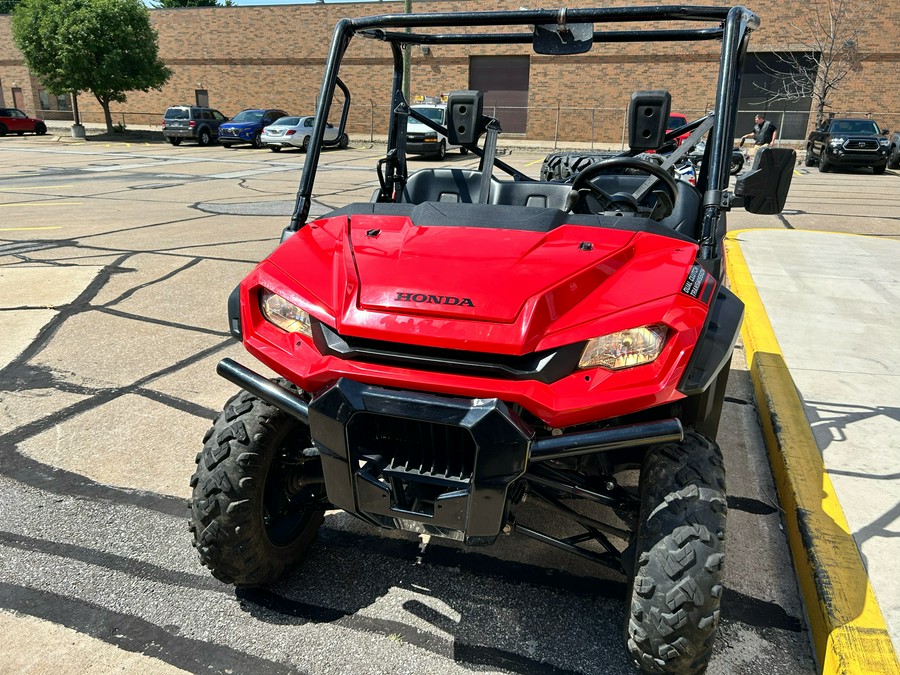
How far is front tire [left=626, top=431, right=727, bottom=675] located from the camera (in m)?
2.00

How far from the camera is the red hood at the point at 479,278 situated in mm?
2027

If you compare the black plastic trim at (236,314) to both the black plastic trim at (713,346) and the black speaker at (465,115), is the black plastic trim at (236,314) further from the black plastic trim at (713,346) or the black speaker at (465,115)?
the black plastic trim at (713,346)

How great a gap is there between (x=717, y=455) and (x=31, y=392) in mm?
3970

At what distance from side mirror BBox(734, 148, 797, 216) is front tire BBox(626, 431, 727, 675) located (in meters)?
1.11

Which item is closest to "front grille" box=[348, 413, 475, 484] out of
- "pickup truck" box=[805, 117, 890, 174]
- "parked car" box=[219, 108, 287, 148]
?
"pickup truck" box=[805, 117, 890, 174]

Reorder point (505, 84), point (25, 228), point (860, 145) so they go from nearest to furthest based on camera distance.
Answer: point (25, 228) < point (860, 145) < point (505, 84)

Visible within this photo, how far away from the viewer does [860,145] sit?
67.1 feet

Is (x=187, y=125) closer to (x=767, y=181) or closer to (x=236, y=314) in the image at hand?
(x=236, y=314)

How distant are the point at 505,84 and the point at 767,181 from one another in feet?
108

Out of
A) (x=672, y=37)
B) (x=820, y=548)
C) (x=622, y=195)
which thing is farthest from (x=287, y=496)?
(x=672, y=37)

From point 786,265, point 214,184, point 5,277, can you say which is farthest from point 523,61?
point 5,277

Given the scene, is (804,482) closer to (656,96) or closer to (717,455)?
(717,455)

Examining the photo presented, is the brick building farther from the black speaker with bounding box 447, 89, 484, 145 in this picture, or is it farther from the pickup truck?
the black speaker with bounding box 447, 89, 484, 145

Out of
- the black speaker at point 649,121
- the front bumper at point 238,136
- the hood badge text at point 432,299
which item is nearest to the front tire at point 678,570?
the hood badge text at point 432,299
